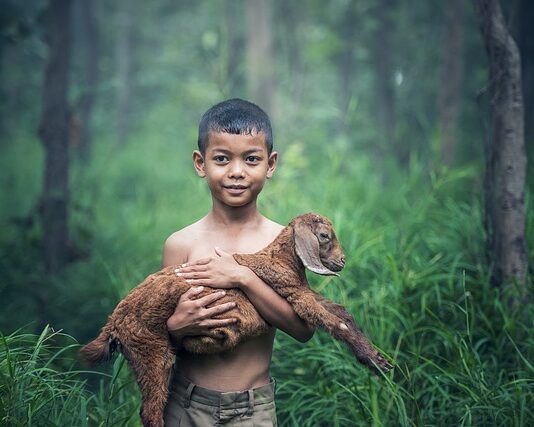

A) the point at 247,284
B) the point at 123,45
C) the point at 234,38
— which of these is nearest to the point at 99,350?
the point at 247,284

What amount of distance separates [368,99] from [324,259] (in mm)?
14280

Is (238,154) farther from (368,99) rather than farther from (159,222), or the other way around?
(368,99)

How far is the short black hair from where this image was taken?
2283mm

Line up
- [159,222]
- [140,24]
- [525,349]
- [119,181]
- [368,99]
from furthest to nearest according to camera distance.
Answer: [140,24] < [368,99] < [119,181] < [159,222] < [525,349]

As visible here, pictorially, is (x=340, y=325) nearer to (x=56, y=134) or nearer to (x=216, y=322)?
(x=216, y=322)

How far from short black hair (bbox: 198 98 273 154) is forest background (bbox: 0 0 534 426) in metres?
1.22

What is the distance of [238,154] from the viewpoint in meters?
2.28

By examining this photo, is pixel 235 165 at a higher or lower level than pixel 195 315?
higher

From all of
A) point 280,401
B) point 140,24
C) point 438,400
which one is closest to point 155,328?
point 280,401

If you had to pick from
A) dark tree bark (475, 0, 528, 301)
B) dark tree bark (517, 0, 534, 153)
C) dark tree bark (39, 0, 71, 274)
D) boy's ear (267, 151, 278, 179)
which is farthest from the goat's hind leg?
dark tree bark (517, 0, 534, 153)

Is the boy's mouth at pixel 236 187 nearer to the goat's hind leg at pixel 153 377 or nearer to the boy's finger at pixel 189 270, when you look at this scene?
the boy's finger at pixel 189 270

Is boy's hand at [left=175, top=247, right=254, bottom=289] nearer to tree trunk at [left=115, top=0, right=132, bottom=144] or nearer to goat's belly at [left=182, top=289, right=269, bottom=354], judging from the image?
goat's belly at [left=182, top=289, right=269, bottom=354]

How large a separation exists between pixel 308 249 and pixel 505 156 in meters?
2.02

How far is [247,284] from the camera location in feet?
7.10
